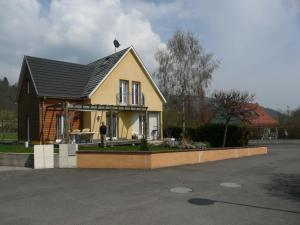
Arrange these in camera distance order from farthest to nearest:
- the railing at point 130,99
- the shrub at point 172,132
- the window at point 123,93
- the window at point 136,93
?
the shrub at point 172,132, the window at point 136,93, the window at point 123,93, the railing at point 130,99

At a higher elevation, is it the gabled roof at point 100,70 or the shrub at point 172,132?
the gabled roof at point 100,70

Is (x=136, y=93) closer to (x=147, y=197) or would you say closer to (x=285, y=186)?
(x=285, y=186)

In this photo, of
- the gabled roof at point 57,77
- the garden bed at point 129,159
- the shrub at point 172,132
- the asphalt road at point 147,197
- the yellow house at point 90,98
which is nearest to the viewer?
the asphalt road at point 147,197

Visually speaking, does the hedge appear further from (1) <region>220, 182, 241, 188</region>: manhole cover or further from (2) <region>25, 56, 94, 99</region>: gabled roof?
(1) <region>220, 182, 241, 188</region>: manhole cover

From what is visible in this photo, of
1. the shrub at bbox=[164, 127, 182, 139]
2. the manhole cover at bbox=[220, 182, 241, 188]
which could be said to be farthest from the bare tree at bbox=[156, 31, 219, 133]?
the manhole cover at bbox=[220, 182, 241, 188]

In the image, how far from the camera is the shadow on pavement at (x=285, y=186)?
1037 centimetres

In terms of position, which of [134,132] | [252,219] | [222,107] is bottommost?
[252,219]

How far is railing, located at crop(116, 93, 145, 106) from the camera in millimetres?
27469

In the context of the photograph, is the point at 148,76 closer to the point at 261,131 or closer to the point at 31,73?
the point at 31,73

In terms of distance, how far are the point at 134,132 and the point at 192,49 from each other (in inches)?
495

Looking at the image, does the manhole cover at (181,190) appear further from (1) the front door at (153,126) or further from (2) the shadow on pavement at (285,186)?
(1) the front door at (153,126)

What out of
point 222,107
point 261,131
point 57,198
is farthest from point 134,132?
point 261,131

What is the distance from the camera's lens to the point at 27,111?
2575 centimetres

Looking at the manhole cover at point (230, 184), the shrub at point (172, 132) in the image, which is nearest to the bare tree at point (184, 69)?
the shrub at point (172, 132)
